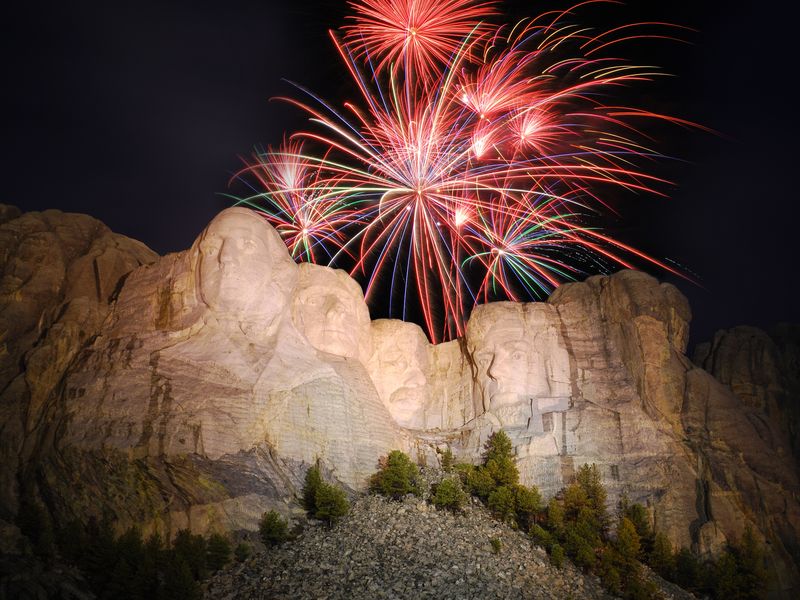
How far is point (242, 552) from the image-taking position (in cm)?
2783

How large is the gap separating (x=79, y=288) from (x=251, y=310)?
30.0ft

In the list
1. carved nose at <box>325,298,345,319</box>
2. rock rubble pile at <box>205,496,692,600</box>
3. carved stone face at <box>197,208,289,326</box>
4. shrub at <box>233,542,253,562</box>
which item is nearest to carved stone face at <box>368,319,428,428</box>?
carved nose at <box>325,298,345,319</box>

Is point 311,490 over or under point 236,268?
under

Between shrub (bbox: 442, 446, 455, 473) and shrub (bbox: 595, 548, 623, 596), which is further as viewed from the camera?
shrub (bbox: 442, 446, 455, 473)

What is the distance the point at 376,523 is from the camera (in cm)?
3088

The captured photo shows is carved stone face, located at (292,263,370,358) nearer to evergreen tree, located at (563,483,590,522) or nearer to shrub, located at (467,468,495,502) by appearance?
shrub, located at (467,468,495,502)

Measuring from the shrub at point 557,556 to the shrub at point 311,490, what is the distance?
10.6 metres

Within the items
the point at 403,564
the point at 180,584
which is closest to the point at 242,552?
the point at 180,584

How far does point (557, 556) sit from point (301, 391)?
44.2 feet

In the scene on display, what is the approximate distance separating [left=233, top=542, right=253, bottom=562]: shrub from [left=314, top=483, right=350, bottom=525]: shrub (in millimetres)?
3352

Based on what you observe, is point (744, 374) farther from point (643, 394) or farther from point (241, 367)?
point (241, 367)

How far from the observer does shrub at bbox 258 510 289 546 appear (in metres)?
28.8

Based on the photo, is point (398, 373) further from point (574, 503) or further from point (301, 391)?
point (574, 503)

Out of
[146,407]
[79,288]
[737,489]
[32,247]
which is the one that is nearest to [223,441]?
[146,407]
